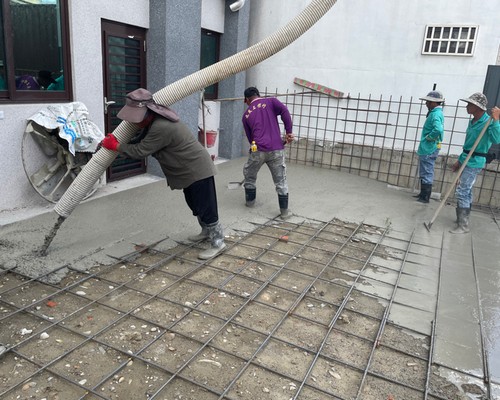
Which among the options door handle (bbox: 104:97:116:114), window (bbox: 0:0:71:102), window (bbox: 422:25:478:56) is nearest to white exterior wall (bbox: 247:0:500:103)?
window (bbox: 422:25:478:56)

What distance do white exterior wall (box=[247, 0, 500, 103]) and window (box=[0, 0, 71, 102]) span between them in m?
4.05

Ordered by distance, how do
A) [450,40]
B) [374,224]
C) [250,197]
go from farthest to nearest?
1. [450,40]
2. [250,197]
3. [374,224]

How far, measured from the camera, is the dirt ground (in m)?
2.10

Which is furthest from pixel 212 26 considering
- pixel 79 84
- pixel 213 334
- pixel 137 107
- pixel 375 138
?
pixel 213 334

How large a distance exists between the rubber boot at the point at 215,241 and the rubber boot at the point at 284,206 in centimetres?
122

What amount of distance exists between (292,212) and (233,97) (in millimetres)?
3486

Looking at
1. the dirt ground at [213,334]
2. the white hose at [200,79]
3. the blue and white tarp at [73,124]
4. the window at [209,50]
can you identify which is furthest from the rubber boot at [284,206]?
the window at [209,50]

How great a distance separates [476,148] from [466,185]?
0.42 metres

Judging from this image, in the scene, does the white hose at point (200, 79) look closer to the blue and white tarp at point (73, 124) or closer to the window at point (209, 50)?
the blue and white tarp at point (73, 124)

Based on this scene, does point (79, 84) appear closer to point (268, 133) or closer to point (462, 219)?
point (268, 133)

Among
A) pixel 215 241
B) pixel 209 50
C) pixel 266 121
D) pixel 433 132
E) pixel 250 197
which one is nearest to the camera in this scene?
pixel 215 241

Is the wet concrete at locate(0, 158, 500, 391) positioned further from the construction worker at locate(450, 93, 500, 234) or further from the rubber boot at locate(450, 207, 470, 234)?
the construction worker at locate(450, 93, 500, 234)

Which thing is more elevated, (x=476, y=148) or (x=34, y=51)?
(x=34, y=51)

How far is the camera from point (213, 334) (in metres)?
2.50
